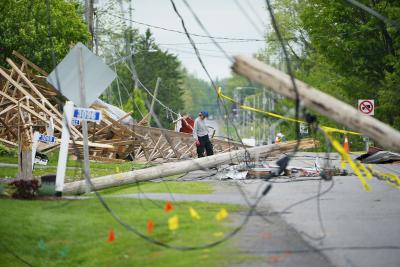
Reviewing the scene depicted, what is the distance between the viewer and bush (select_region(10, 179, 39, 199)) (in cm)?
1563

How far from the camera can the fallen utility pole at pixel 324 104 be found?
9.25 meters

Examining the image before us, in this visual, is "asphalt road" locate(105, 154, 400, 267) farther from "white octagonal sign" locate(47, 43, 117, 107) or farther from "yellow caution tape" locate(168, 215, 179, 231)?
"white octagonal sign" locate(47, 43, 117, 107)

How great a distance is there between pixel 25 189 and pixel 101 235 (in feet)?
14.1

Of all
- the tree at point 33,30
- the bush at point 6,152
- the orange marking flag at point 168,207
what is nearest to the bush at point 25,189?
the orange marking flag at point 168,207

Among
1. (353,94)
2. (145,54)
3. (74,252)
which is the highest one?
(145,54)

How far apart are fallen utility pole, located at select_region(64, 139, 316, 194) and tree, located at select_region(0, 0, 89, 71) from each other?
17.6 metres

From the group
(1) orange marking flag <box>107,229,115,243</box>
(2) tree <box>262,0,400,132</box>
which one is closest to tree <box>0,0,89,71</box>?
(2) tree <box>262,0,400,132</box>

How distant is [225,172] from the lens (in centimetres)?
2273

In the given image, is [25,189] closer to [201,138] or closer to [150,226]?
[150,226]

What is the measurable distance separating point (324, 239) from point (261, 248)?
A: 3.11 ft

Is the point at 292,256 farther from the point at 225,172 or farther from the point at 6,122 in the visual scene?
the point at 6,122

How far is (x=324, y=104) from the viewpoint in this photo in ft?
30.3

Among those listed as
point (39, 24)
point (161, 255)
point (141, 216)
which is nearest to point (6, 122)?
point (39, 24)

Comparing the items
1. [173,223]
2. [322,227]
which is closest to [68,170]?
[173,223]
